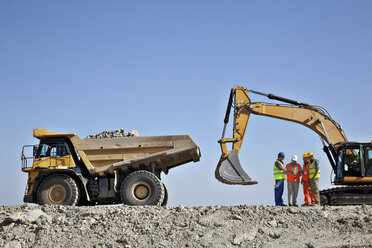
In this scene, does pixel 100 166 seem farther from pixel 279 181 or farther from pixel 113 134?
pixel 279 181

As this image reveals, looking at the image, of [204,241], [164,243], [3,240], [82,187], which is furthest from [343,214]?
[3,240]

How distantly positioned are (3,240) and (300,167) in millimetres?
8932

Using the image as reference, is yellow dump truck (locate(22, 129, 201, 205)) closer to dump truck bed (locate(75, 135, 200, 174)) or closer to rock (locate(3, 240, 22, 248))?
dump truck bed (locate(75, 135, 200, 174))

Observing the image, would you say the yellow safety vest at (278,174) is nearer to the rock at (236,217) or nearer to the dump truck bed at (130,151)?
the dump truck bed at (130,151)

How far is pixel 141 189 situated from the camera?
14383 mm

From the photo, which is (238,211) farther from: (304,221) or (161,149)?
(161,149)

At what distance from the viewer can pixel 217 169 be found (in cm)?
1473

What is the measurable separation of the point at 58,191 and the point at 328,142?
356 inches

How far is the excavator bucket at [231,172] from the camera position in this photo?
572 inches

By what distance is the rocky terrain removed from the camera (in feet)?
36.8

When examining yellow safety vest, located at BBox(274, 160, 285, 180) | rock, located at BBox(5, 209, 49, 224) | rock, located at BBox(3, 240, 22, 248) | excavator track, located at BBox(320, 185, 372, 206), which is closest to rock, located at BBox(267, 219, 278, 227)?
yellow safety vest, located at BBox(274, 160, 285, 180)

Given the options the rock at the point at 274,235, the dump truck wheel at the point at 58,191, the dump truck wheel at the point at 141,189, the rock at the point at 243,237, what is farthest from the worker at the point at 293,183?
the dump truck wheel at the point at 58,191

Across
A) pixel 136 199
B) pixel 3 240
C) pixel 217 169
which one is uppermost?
pixel 217 169

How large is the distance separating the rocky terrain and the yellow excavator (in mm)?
2496
